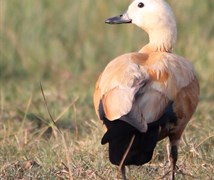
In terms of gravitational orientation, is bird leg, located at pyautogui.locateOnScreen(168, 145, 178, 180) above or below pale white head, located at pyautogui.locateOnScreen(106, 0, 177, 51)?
below

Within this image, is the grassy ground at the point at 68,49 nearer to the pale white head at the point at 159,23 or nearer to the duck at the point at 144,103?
the pale white head at the point at 159,23

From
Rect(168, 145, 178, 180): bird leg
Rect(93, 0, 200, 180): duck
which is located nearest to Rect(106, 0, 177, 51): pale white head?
Rect(93, 0, 200, 180): duck

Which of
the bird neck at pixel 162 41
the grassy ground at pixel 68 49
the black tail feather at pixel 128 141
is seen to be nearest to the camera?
the black tail feather at pixel 128 141

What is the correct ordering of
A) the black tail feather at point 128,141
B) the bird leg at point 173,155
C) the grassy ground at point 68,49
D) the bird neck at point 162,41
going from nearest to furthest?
1. the black tail feather at point 128,141
2. the bird leg at point 173,155
3. the bird neck at point 162,41
4. the grassy ground at point 68,49

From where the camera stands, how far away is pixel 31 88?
9.08 m

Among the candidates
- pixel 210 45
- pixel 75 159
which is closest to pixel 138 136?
pixel 75 159

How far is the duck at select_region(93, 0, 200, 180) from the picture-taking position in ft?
15.9

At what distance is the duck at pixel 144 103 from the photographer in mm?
4852

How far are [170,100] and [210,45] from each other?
5013 mm

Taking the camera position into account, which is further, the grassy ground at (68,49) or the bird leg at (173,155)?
the grassy ground at (68,49)

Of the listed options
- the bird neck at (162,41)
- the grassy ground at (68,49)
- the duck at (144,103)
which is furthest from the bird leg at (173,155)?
the grassy ground at (68,49)

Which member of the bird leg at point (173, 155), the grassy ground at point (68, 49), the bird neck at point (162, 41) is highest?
the bird neck at point (162, 41)

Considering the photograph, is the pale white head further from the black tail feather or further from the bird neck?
the black tail feather

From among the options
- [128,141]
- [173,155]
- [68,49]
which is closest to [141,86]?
[128,141]
